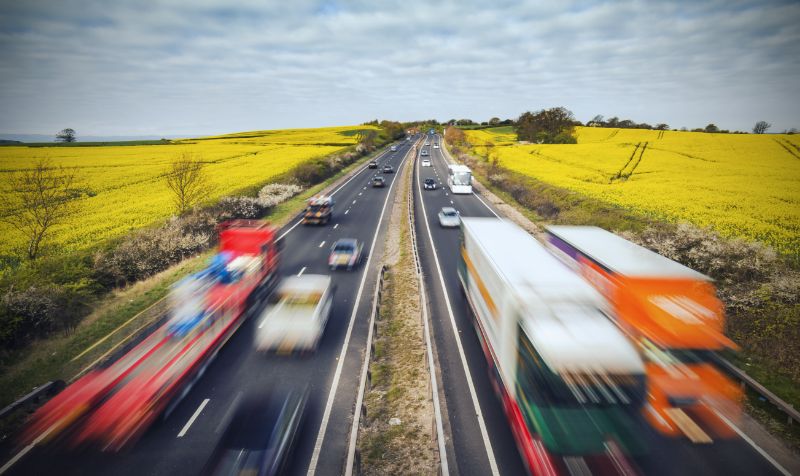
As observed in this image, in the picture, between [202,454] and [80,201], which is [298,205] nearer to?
[80,201]

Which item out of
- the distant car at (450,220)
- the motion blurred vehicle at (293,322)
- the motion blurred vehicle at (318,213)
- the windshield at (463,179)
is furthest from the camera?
the windshield at (463,179)

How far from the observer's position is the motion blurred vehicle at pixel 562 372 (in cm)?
588

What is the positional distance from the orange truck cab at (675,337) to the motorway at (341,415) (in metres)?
0.66

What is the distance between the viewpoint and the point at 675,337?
25.0 ft

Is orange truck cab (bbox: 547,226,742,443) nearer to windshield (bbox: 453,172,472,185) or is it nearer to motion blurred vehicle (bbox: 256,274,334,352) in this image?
motion blurred vehicle (bbox: 256,274,334,352)

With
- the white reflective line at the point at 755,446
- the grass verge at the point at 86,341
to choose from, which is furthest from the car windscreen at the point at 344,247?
the white reflective line at the point at 755,446

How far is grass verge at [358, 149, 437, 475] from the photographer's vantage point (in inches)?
310

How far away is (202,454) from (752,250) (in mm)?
21904

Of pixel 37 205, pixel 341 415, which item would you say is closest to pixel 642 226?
pixel 341 415

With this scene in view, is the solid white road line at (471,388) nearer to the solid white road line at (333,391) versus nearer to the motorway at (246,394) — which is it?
the motorway at (246,394)

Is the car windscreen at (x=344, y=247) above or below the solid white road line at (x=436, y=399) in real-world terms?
above

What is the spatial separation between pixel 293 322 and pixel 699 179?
4429cm

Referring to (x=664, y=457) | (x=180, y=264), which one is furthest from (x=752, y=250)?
(x=180, y=264)

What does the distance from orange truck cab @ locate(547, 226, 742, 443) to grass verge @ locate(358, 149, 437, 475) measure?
16.7 feet
